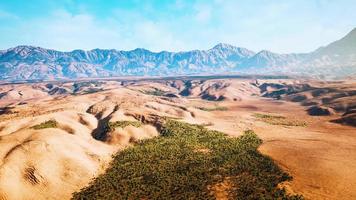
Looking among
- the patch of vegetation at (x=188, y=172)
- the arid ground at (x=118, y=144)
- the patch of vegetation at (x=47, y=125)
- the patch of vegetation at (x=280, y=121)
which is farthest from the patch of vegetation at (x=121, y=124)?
the patch of vegetation at (x=280, y=121)

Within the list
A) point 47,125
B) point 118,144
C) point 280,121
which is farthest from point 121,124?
point 280,121

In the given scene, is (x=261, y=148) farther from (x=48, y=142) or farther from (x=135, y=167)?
(x=48, y=142)

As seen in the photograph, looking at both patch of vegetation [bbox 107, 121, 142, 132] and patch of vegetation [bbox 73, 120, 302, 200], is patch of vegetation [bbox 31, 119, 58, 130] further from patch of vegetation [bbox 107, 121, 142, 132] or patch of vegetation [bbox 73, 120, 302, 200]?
patch of vegetation [bbox 73, 120, 302, 200]

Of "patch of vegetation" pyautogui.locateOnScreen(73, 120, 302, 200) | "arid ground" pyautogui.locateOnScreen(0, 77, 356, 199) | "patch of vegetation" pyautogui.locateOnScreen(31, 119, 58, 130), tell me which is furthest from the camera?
"patch of vegetation" pyautogui.locateOnScreen(31, 119, 58, 130)

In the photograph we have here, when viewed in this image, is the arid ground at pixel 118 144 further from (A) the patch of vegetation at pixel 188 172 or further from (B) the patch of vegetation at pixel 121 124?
(A) the patch of vegetation at pixel 188 172

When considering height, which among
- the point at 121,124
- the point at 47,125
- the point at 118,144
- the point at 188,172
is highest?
the point at 47,125

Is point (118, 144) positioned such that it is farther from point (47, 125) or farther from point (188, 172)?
point (188, 172)

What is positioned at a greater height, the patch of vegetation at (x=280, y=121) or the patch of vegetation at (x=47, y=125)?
the patch of vegetation at (x=47, y=125)

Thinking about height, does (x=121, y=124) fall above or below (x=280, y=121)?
above

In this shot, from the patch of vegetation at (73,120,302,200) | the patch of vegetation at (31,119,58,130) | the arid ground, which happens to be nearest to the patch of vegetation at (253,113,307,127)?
the arid ground
